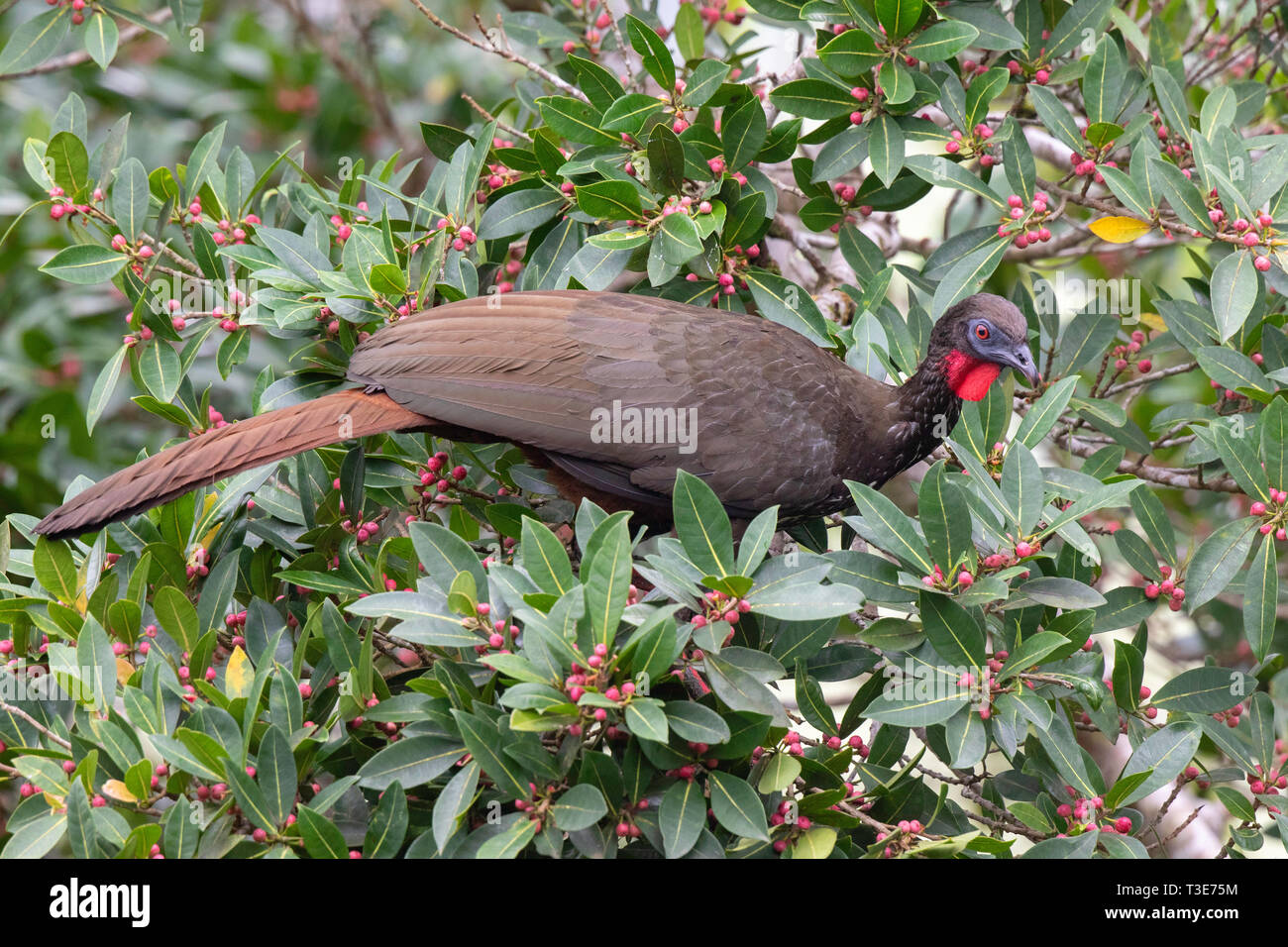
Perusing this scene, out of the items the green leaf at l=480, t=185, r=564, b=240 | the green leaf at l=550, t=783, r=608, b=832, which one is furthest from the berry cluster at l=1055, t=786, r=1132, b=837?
the green leaf at l=480, t=185, r=564, b=240

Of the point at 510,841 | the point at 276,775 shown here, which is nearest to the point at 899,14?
the point at 510,841

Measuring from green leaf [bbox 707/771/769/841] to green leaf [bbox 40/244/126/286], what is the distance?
Result: 94.4 inches

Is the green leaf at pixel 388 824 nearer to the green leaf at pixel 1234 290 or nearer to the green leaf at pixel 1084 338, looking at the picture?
the green leaf at pixel 1234 290

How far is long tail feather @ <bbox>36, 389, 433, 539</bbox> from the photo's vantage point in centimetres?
318

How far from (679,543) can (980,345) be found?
1.53 meters

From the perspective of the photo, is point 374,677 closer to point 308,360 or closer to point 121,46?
point 308,360

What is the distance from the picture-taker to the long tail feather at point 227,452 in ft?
10.4

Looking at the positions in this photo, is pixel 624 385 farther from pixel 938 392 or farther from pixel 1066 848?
pixel 1066 848

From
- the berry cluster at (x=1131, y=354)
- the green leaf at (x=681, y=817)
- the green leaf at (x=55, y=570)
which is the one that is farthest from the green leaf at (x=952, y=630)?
the green leaf at (x=55, y=570)

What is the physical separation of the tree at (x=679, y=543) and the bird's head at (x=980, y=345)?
145 millimetres

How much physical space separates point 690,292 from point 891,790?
5.94 feet

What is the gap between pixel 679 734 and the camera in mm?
2525

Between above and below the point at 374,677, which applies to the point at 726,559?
above
